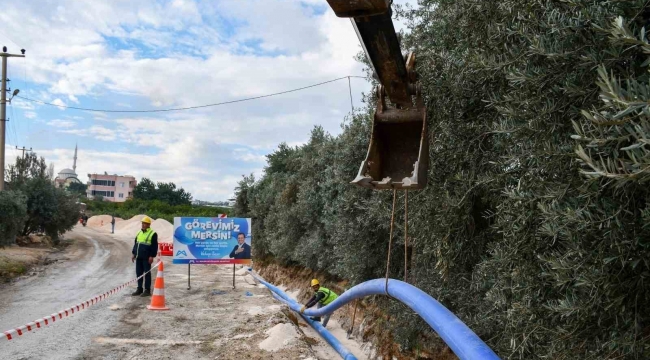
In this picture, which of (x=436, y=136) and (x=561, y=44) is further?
(x=436, y=136)

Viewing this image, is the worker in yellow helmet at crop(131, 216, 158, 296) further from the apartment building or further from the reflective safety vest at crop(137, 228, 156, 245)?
the apartment building

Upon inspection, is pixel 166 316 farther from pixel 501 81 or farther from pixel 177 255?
pixel 501 81

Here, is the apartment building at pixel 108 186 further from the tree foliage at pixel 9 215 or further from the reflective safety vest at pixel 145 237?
the reflective safety vest at pixel 145 237

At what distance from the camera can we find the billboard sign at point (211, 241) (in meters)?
14.9

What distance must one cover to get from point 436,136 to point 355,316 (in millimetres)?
7888

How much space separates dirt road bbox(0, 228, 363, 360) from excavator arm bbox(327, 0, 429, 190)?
349 cm

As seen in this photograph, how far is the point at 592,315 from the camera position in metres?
3.46

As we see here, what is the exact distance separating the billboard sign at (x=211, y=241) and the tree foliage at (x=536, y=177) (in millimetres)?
7818

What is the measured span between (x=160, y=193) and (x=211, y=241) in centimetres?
8019

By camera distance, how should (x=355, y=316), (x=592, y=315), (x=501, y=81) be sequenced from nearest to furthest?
(x=592, y=315), (x=501, y=81), (x=355, y=316)

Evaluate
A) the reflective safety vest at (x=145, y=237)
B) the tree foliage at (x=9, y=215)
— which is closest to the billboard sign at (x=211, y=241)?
the reflective safety vest at (x=145, y=237)

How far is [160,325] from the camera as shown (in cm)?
937

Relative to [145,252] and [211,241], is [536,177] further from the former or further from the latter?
[211,241]

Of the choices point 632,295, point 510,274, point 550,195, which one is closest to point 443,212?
point 510,274
